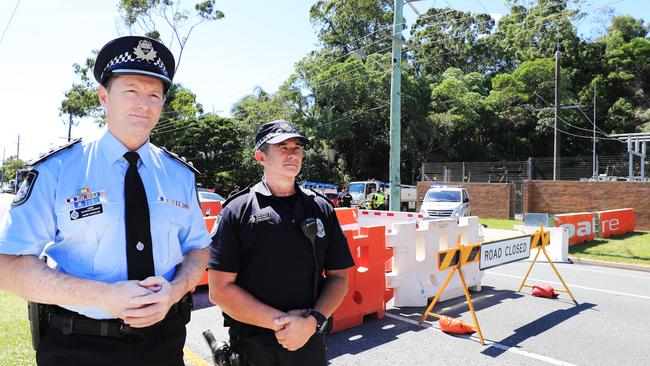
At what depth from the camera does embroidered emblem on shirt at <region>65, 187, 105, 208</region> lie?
68.8 inches

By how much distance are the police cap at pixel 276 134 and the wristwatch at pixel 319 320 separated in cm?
101

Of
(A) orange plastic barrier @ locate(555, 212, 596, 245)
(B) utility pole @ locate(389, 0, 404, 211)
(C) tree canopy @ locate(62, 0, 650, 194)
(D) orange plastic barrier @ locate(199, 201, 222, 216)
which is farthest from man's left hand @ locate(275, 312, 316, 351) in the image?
(C) tree canopy @ locate(62, 0, 650, 194)

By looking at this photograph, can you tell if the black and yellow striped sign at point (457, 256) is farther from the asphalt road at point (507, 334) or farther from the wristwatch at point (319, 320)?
the wristwatch at point (319, 320)

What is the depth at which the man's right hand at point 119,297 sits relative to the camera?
1.63 meters

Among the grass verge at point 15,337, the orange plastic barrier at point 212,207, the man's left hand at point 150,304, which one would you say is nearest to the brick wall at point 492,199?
the orange plastic barrier at point 212,207

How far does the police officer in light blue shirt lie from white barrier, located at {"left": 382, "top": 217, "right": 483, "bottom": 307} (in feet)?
15.2

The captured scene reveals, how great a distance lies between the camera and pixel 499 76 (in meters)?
49.2

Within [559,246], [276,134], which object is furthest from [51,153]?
[559,246]

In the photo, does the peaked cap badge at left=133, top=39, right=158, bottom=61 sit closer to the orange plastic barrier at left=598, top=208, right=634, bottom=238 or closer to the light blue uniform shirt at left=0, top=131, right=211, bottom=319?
the light blue uniform shirt at left=0, top=131, right=211, bottom=319

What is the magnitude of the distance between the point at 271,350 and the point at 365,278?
11.3 ft

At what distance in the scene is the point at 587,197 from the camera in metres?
20.5

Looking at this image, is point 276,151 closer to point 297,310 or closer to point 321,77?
point 297,310

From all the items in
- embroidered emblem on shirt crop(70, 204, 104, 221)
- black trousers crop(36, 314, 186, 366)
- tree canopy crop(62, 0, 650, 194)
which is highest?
tree canopy crop(62, 0, 650, 194)

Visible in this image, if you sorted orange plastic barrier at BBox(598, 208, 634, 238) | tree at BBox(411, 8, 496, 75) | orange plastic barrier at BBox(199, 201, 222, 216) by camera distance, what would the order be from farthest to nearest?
1. tree at BBox(411, 8, 496, 75)
2. orange plastic barrier at BBox(598, 208, 634, 238)
3. orange plastic barrier at BBox(199, 201, 222, 216)
